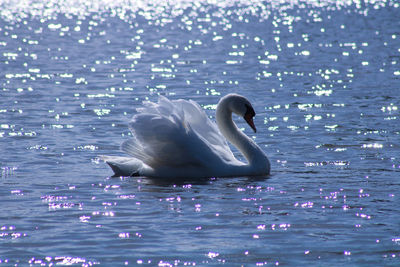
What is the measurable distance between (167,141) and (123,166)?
3.39ft

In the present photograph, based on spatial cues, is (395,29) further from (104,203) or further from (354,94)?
(104,203)

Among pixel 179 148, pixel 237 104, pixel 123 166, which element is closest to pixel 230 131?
pixel 237 104

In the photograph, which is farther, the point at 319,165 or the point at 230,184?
the point at 319,165

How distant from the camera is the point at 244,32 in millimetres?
53156

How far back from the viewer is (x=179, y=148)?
1290 cm

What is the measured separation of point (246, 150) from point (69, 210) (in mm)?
3662

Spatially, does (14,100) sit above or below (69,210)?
above

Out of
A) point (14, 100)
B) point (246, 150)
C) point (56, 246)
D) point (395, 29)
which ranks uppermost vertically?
point (395, 29)

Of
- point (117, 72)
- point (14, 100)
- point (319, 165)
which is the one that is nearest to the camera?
point (319, 165)

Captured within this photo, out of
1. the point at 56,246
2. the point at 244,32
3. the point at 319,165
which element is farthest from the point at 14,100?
the point at 244,32

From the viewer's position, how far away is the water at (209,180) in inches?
371

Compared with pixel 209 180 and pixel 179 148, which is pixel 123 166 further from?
pixel 209 180

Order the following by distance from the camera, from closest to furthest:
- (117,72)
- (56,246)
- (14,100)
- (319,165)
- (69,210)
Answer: (56,246), (69,210), (319,165), (14,100), (117,72)

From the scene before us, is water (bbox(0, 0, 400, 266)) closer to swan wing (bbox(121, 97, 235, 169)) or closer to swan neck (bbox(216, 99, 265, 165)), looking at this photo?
swan wing (bbox(121, 97, 235, 169))
